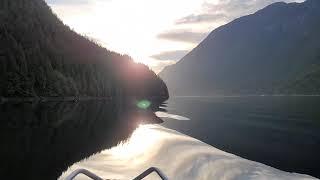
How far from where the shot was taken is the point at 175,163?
134 ft

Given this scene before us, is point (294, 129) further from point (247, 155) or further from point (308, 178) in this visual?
point (308, 178)

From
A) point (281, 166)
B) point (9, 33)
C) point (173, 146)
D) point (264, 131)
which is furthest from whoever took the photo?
point (9, 33)

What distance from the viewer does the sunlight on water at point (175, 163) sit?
1384 inches

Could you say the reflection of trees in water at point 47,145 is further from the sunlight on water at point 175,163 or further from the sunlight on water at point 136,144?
the sunlight on water at point 175,163

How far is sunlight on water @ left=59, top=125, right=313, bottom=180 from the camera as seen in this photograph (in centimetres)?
3516

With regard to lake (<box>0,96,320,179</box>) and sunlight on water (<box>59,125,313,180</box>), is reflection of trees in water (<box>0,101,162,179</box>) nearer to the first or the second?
lake (<box>0,96,320,179</box>)

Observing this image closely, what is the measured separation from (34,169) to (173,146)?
22.0 meters

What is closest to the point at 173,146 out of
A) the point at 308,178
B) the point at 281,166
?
the point at 281,166

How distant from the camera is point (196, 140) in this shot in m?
60.5

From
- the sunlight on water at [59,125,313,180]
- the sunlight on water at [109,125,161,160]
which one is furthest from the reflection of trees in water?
the sunlight on water at [59,125,313,180]

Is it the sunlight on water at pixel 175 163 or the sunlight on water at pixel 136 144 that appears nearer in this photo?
the sunlight on water at pixel 175 163

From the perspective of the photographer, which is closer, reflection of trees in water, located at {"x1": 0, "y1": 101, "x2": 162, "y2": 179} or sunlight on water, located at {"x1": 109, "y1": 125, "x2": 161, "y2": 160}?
reflection of trees in water, located at {"x1": 0, "y1": 101, "x2": 162, "y2": 179}

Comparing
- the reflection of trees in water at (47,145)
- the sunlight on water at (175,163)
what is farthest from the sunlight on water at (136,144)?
the reflection of trees in water at (47,145)

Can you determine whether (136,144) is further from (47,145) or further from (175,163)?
(175,163)
